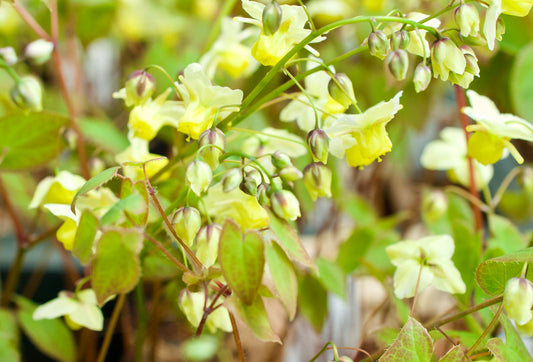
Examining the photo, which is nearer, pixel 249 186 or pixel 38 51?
pixel 249 186

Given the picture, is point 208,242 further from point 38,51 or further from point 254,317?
point 38,51

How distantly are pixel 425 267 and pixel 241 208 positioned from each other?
0.19 meters

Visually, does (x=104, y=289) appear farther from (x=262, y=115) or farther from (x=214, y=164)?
(x=262, y=115)

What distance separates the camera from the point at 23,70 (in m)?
1.20

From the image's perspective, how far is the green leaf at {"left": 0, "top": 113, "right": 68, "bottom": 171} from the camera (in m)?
0.58

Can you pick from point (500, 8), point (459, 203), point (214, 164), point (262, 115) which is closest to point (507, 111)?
point (459, 203)

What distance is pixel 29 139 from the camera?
1.97 ft

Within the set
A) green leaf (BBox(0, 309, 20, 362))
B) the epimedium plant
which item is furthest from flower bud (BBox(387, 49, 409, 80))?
green leaf (BBox(0, 309, 20, 362))

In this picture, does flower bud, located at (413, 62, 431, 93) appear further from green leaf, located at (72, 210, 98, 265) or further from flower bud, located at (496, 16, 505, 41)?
green leaf, located at (72, 210, 98, 265)

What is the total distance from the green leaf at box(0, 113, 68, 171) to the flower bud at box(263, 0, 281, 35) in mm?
293

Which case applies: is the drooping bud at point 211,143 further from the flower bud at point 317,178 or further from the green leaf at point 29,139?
the green leaf at point 29,139

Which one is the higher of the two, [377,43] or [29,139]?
[377,43]

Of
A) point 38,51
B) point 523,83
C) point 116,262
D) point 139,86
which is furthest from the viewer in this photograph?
point 523,83

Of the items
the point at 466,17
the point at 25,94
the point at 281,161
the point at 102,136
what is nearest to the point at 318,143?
the point at 281,161
